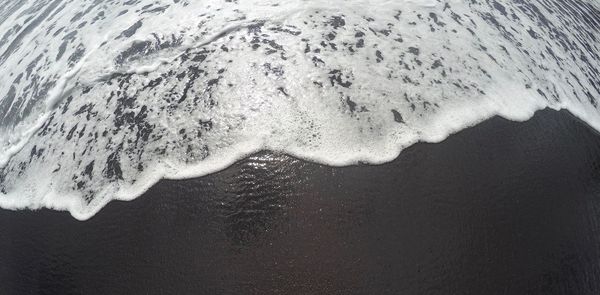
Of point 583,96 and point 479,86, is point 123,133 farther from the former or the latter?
point 583,96

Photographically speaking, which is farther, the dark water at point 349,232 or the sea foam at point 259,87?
the sea foam at point 259,87

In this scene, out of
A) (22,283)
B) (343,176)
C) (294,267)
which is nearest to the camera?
(294,267)

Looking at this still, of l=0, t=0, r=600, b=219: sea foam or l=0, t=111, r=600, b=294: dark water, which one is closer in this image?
l=0, t=111, r=600, b=294: dark water

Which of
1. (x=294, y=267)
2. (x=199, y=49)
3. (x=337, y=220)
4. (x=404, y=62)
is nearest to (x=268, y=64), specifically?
(x=199, y=49)
